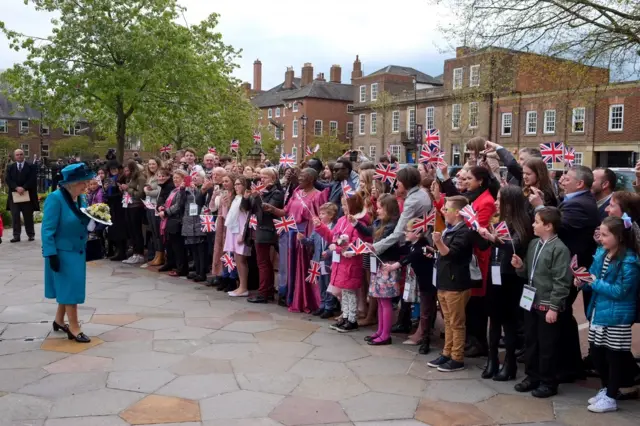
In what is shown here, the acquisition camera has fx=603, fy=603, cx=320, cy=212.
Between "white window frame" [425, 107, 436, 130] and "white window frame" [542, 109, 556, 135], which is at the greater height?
"white window frame" [425, 107, 436, 130]

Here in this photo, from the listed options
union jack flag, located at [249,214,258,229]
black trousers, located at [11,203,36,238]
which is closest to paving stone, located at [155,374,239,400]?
union jack flag, located at [249,214,258,229]

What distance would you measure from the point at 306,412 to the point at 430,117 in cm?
5214

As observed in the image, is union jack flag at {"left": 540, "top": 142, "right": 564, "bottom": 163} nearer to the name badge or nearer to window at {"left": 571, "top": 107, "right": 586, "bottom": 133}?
the name badge

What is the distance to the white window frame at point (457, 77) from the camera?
2017 inches

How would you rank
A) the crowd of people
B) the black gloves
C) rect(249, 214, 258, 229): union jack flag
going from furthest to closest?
1. rect(249, 214, 258, 229): union jack flag
2. the black gloves
3. the crowd of people

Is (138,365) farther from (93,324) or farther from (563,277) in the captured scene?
(563,277)

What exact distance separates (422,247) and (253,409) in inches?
102

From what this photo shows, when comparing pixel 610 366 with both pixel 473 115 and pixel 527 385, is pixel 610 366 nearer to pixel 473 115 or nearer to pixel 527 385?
pixel 527 385

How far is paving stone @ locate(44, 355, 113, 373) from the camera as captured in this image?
5707 mm

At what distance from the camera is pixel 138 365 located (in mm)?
5855

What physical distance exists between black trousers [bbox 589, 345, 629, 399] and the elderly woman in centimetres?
511

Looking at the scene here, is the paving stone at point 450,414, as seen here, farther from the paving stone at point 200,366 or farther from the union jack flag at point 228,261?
the union jack flag at point 228,261

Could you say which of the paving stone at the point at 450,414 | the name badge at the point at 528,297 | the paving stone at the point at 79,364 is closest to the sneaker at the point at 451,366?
the paving stone at the point at 450,414

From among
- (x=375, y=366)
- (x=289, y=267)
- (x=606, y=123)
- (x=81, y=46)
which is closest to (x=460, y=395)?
(x=375, y=366)
